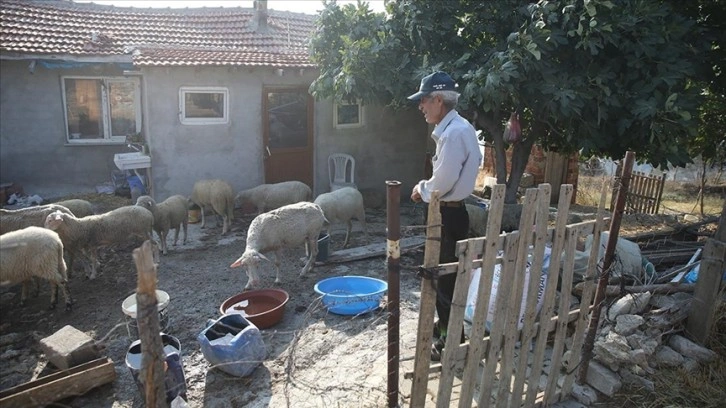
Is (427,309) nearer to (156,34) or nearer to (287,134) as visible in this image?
(287,134)

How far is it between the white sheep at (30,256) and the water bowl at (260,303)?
86.2 inches

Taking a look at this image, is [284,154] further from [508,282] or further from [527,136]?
[508,282]

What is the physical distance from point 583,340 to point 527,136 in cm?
569

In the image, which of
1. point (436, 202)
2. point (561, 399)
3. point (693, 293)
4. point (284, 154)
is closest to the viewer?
point (436, 202)

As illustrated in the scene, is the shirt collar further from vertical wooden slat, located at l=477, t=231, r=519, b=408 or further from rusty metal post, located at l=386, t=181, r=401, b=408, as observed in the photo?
vertical wooden slat, located at l=477, t=231, r=519, b=408

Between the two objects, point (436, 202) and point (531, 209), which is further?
point (531, 209)

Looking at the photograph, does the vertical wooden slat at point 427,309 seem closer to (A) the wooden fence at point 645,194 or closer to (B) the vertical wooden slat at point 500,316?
(B) the vertical wooden slat at point 500,316

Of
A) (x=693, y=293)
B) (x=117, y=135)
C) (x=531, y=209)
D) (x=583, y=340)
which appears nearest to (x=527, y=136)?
(x=693, y=293)

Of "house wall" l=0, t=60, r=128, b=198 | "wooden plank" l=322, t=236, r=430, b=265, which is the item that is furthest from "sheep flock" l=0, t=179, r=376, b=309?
"house wall" l=0, t=60, r=128, b=198

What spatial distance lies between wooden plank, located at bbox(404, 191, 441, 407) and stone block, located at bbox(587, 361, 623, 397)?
203 centimetres

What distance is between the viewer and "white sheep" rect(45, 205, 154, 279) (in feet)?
22.5

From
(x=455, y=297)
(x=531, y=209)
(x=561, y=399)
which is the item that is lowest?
(x=561, y=399)

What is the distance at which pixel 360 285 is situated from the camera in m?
6.48

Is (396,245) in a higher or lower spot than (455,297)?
higher
